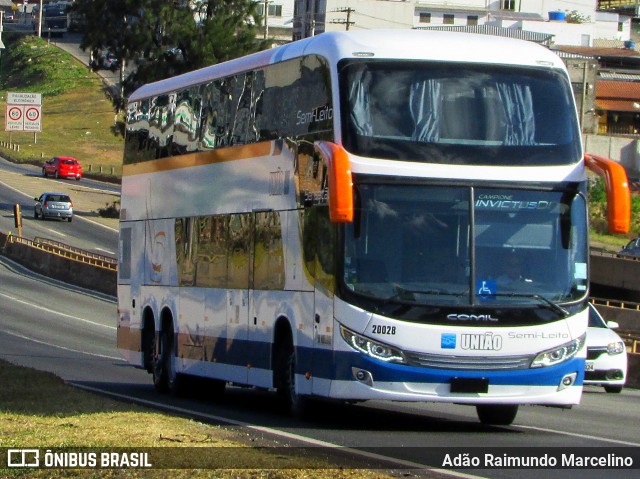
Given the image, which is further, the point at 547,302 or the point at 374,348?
the point at 547,302

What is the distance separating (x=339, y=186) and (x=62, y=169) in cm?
7584

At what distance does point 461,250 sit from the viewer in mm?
13352

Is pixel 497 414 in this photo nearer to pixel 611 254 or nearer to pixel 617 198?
pixel 617 198

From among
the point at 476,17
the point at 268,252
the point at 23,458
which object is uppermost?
the point at 476,17

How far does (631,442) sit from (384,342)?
2.65m

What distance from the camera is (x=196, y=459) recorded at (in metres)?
10.1

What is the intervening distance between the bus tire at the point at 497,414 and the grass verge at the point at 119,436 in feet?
9.67

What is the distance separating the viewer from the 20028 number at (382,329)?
43.2ft

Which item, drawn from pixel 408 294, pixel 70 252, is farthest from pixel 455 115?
pixel 70 252

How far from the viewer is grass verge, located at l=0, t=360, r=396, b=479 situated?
9391mm

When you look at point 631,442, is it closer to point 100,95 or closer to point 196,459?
point 196,459

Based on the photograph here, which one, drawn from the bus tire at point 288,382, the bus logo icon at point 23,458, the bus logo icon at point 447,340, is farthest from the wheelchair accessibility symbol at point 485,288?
the bus logo icon at point 23,458

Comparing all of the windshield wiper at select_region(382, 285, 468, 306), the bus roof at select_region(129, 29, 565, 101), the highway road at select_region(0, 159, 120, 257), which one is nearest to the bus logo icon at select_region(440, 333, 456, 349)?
the windshield wiper at select_region(382, 285, 468, 306)

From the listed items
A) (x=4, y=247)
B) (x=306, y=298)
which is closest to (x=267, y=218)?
(x=306, y=298)
